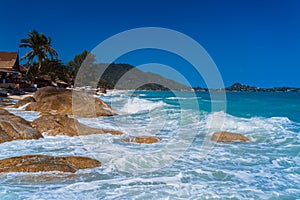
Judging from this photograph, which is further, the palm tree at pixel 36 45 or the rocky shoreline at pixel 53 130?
the palm tree at pixel 36 45

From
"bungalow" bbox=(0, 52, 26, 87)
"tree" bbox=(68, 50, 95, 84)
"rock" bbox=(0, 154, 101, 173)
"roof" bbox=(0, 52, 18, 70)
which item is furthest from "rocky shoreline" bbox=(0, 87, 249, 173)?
"tree" bbox=(68, 50, 95, 84)

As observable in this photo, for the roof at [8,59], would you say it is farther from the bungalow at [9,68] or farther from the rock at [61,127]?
the rock at [61,127]

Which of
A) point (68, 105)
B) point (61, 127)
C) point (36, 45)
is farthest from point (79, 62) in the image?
point (61, 127)

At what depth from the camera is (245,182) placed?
5.79m

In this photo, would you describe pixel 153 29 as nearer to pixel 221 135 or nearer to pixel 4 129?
pixel 221 135

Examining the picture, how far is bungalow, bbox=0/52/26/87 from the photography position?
33.9 m

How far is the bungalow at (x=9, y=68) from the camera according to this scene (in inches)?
1335

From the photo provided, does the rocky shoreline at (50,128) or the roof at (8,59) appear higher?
the roof at (8,59)

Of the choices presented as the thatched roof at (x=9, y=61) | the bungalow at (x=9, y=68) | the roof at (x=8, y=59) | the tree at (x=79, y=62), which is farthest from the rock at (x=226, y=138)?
the tree at (x=79, y=62)

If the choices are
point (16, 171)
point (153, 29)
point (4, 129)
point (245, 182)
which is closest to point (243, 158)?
point (245, 182)

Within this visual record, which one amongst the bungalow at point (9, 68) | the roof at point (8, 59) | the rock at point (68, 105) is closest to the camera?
the rock at point (68, 105)

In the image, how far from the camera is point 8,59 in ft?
118

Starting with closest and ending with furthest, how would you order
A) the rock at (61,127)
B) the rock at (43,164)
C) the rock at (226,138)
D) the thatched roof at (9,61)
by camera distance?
the rock at (43,164) < the rock at (61,127) < the rock at (226,138) < the thatched roof at (9,61)

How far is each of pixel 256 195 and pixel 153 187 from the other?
81.1 inches
